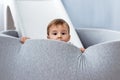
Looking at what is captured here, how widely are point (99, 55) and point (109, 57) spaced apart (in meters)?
0.03

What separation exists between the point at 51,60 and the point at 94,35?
0.55 metres

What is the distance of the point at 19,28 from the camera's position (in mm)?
1263

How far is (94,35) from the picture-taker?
125 centimetres

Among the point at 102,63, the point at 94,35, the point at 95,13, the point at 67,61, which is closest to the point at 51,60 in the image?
the point at 67,61

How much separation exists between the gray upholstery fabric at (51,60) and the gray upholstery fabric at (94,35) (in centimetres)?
42

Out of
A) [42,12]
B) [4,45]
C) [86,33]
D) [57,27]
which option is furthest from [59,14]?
[4,45]

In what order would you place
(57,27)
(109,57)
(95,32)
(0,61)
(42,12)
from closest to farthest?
1. (109,57)
2. (0,61)
3. (57,27)
4. (95,32)
5. (42,12)

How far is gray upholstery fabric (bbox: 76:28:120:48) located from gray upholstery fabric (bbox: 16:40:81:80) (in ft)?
1.39

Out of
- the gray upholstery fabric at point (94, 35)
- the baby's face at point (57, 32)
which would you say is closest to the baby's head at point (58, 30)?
the baby's face at point (57, 32)

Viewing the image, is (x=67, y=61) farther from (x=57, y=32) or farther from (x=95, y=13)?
(x=95, y=13)

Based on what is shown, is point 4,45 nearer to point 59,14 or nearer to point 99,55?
point 99,55

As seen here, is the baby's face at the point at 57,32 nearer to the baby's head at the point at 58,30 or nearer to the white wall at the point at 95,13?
the baby's head at the point at 58,30

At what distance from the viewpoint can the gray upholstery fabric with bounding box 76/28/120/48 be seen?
114 centimetres

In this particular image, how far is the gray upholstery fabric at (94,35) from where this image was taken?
3.75ft
